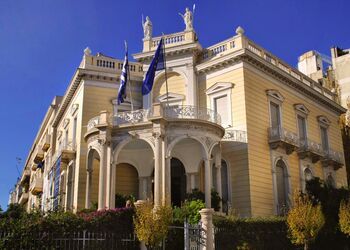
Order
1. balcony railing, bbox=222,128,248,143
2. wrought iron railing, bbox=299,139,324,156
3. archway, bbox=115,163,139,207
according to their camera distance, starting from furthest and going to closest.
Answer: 1. wrought iron railing, bbox=299,139,324,156
2. archway, bbox=115,163,139,207
3. balcony railing, bbox=222,128,248,143

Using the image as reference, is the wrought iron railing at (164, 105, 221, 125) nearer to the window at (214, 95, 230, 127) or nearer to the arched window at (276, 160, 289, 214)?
the window at (214, 95, 230, 127)

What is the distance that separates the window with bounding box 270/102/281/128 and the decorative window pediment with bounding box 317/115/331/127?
5.19 metres

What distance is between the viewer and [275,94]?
26312mm

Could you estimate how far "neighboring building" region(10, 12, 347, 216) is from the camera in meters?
21.6

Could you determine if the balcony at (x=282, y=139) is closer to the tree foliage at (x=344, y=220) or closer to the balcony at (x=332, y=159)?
the balcony at (x=332, y=159)

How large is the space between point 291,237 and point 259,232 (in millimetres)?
1556

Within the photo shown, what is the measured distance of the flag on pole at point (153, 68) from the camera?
75.9 feet

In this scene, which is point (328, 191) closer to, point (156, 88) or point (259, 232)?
point (259, 232)

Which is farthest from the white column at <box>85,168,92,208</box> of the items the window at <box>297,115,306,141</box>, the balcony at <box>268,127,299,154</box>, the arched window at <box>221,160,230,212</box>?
the window at <box>297,115,306,141</box>

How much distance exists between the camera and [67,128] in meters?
29.6

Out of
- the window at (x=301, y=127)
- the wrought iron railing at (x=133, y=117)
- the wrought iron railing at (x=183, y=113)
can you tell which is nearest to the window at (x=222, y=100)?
the wrought iron railing at (x=183, y=113)

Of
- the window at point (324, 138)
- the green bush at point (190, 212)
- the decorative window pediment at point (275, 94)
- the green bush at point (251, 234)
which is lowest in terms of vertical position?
the green bush at point (251, 234)

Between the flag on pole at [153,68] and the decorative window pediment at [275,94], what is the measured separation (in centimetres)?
646

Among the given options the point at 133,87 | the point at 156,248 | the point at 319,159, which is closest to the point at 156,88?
the point at 133,87
